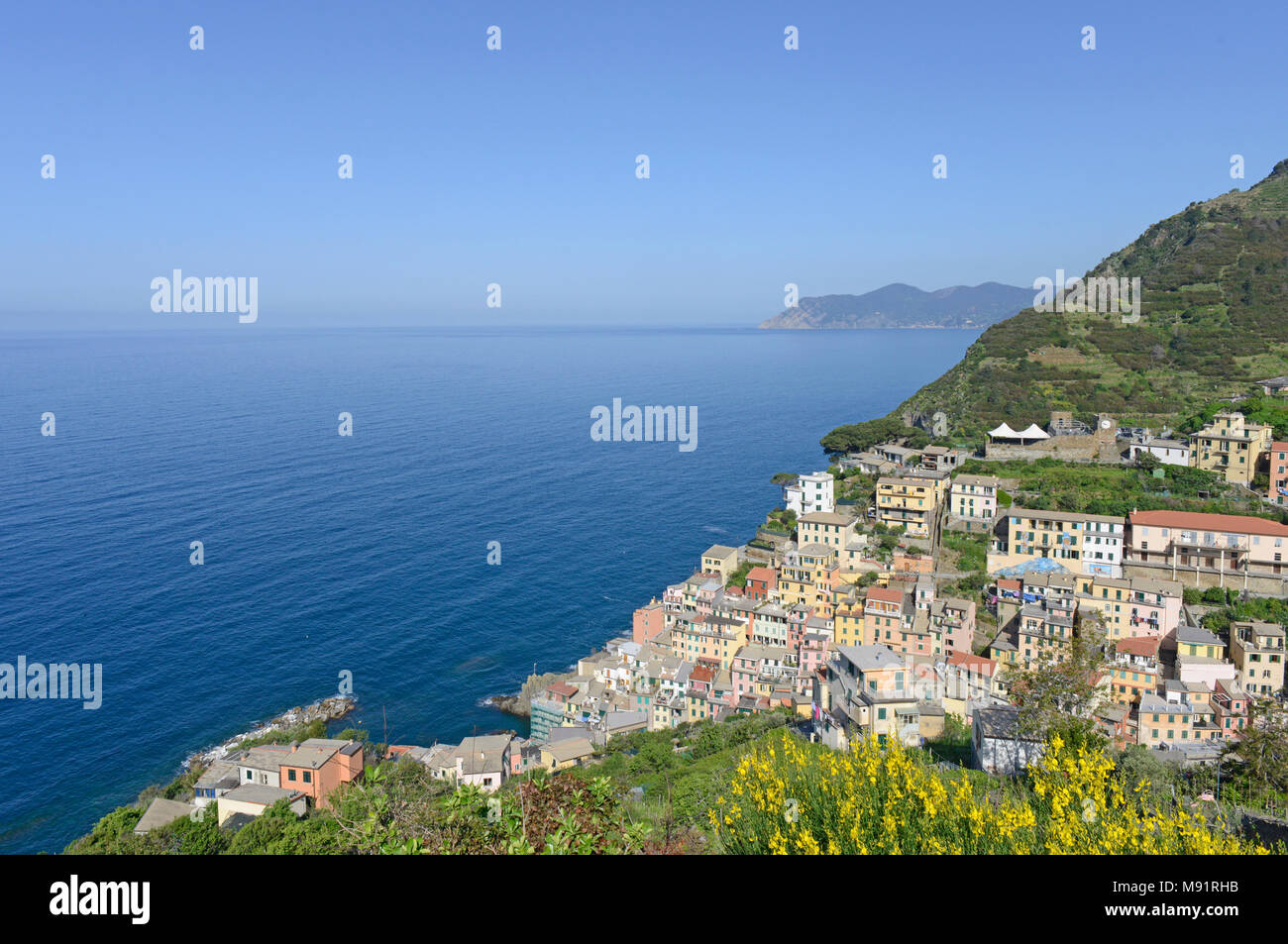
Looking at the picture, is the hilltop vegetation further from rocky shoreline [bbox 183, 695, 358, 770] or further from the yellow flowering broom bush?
the yellow flowering broom bush

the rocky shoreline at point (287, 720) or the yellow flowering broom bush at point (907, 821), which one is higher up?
the yellow flowering broom bush at point (907, 821)

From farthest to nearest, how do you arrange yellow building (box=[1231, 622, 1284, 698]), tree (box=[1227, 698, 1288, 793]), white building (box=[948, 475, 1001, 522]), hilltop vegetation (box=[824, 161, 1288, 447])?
hilltop vegetation (box=[824, 161, 1288, 447]) < white building (box=[948, 475, 1001, 522]) < yellow building (box=[1231, 622, 1284, 698]) < tree (box=[1227, 698, 1288, 793])

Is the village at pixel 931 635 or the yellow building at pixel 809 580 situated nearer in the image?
the village at pixel 931 635

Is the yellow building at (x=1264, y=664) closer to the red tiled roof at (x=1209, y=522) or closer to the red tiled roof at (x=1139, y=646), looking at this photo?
the red tiled roof at (x=1139, y=646)

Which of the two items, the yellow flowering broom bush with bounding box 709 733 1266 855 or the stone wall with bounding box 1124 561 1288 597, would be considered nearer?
the yellow flowering broom bush with bounding box 709 733 1266 855

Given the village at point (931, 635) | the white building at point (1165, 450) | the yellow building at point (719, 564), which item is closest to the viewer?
the village at point (931, 635)

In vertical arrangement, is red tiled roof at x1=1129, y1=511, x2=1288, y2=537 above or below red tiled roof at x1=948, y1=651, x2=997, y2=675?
above

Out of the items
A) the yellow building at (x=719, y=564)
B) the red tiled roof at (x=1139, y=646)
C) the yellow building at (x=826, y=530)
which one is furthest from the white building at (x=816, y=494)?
the red tiled roof at (x=1139, y=646)

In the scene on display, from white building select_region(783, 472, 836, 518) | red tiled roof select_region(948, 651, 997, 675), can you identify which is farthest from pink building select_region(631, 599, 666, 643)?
red tiled roof select_region(948, 651, 997, 675)
